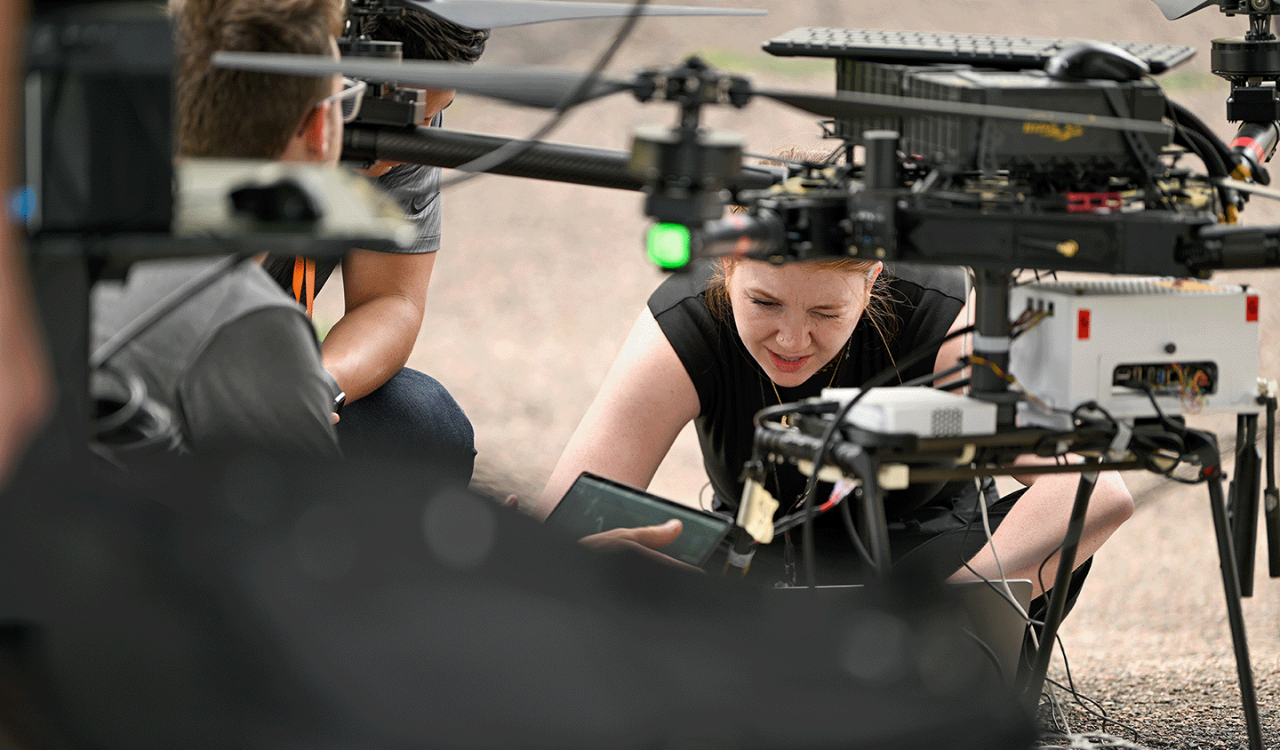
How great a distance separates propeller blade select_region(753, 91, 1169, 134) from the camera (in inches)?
52.2

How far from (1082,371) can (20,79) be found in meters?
1.12

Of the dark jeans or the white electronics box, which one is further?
the dark jeans

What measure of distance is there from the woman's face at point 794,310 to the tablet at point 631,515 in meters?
0.49

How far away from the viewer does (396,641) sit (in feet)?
2.90

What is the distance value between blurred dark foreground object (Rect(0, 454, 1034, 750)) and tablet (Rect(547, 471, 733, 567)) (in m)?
0.73

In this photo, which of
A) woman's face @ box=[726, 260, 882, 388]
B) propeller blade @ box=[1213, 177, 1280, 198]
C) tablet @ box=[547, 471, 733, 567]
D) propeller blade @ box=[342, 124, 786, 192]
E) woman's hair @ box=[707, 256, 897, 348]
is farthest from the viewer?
woman's hair @ box=[707, 256, 897, 348]

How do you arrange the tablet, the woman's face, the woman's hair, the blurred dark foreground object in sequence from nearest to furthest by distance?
1. the blurred dark foreground object
2. the tablet
3. the woman's face
4. the woman's hair

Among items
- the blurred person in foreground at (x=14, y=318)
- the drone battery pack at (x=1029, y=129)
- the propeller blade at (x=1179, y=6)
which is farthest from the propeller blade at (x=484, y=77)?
the propeller blade at (x=1179, y=6)

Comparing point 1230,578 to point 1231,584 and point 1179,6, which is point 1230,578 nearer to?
point 1231,584

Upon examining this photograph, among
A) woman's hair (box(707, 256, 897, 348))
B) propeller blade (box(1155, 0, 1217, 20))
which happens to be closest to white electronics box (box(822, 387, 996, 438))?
woman's hair (box(707, 256, 897, 348))

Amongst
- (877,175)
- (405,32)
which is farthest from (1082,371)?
(405,32)

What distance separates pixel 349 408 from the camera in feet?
8.12

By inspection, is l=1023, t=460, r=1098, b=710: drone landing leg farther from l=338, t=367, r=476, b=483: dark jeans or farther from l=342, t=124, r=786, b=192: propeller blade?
l=338, t=367, r=476, b=483: dark jeans

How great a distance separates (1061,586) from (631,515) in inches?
26.8
